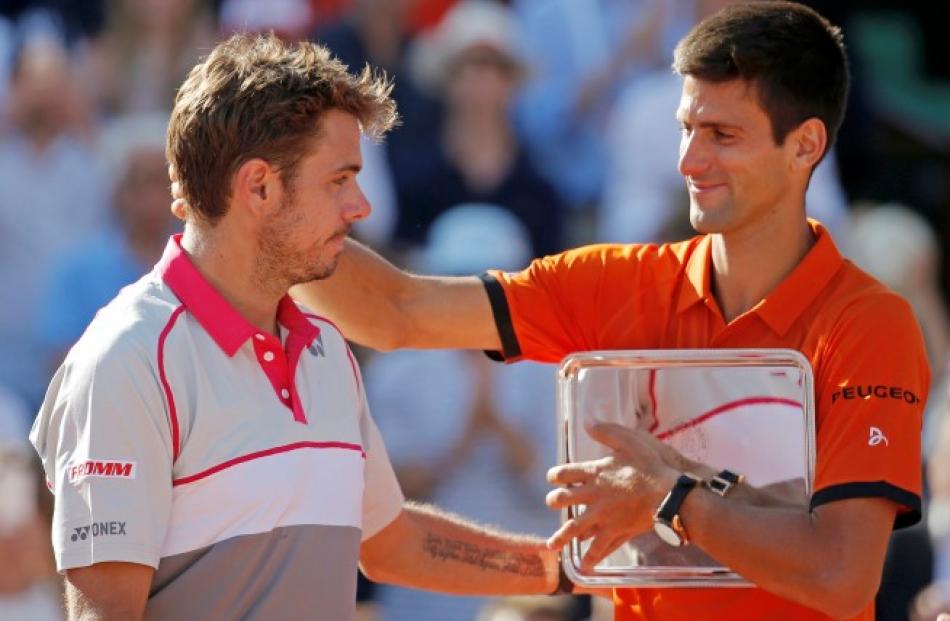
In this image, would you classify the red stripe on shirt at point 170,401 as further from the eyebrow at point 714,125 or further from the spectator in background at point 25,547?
the spectator in background at point 25,547

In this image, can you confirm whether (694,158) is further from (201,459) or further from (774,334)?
(201,459)

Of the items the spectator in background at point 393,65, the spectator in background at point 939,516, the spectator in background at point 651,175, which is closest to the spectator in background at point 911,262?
the spectator in background at point 651,175

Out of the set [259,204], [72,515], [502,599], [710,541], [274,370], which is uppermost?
[259,204]

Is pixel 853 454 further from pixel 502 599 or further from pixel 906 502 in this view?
pixel 502 599

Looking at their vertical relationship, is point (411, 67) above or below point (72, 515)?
above

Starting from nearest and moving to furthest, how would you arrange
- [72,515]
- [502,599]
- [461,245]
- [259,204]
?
[72,515]
[259,204]
[502,599]
[461,245]

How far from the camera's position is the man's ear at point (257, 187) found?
288 cm

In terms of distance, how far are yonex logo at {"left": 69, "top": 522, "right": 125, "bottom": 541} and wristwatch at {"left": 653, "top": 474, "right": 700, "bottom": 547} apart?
95cm

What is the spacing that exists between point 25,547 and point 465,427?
170 cm

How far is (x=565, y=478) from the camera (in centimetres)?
309

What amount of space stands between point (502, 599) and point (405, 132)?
1.97 meters

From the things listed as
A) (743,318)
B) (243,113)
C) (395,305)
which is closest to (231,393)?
(243,113)

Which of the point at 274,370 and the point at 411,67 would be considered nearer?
the point at 274,370

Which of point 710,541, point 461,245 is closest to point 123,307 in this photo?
point 710,541
